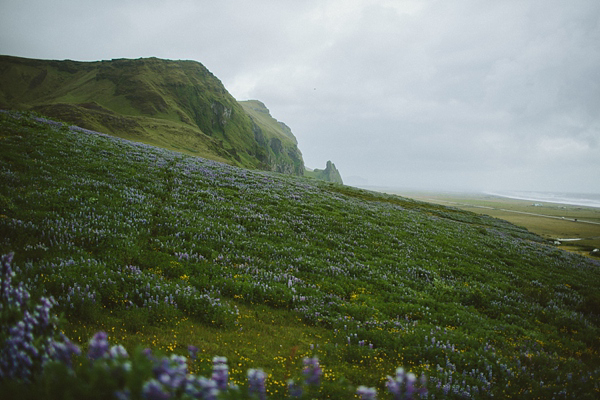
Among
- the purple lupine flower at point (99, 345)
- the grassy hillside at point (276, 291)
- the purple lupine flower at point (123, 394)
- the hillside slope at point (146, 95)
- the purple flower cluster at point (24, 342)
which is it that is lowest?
the grassy hillside at point (276, 291)

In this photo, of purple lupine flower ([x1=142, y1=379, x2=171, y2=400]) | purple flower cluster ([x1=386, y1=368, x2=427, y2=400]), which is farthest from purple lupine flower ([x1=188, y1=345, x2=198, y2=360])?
purple flower cluster ([x1=386, y1=368, x2=427, y2=400])

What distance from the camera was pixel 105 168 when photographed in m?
17.5

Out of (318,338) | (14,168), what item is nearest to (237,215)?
(318,338)

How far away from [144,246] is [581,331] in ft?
56.3

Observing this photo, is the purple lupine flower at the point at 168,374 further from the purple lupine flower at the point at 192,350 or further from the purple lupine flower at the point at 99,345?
the purple lupine flower at the point at 99,345

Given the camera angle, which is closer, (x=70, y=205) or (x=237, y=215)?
(x=70, y=205)

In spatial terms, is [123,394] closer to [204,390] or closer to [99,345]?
[99,345]

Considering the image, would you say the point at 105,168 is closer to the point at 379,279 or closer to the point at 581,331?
the point at 379,279

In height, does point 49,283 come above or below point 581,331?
above

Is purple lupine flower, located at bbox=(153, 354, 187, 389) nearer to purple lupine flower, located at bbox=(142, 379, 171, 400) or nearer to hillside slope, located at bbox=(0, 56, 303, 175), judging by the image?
purple lupine flower, located at bbox=(142, 379, 171, 400)

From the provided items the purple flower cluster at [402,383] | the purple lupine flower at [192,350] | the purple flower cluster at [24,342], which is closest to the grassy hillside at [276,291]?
the purple flower cluster at [402,383]

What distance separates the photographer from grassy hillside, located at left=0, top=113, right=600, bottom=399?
6.20 metres

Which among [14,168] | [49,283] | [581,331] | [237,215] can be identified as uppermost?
[14,168]

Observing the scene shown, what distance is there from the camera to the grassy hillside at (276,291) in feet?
20.3
